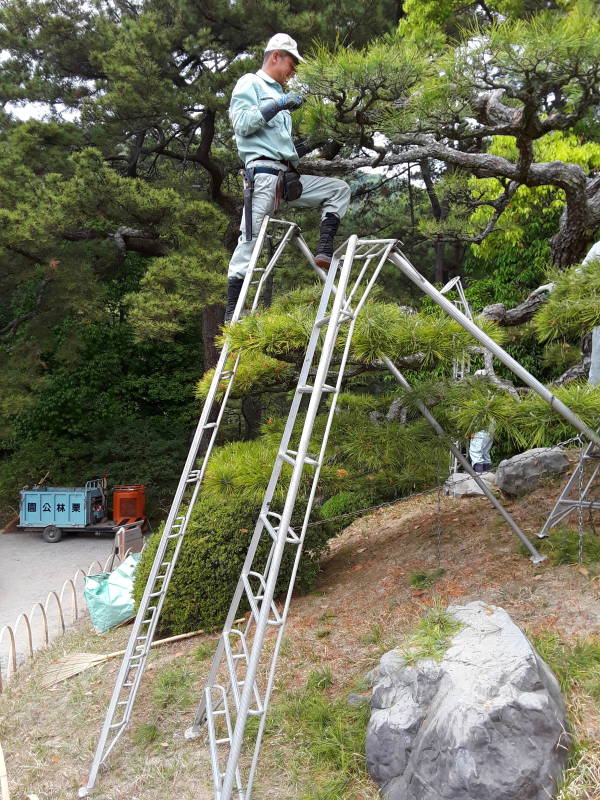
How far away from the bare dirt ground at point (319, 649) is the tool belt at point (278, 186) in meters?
2.86

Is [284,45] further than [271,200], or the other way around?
[271,200]

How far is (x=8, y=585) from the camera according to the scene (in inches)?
405

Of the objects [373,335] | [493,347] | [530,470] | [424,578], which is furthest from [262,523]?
[530,470]

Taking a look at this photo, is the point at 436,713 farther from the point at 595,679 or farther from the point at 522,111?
the point at 522,111

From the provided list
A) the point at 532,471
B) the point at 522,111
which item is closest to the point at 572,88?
the point at 522,111

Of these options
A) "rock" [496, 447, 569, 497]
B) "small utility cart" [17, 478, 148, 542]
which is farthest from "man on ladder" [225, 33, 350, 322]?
"small utility cart" [17, 478, 148, 542]

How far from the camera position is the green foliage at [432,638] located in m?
3.50

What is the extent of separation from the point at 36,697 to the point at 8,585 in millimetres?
5457

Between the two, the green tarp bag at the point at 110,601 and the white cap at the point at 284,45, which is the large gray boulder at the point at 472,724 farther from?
the green tarp bag at the point at 110,601

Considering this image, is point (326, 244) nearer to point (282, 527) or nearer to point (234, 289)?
point (234, 289)

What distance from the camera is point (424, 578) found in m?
5.38

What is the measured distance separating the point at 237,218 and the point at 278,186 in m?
8.19

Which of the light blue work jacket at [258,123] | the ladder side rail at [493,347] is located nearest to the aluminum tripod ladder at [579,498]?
the ladder side rail at [493,347]

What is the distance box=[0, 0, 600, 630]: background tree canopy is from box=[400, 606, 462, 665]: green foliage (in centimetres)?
113
